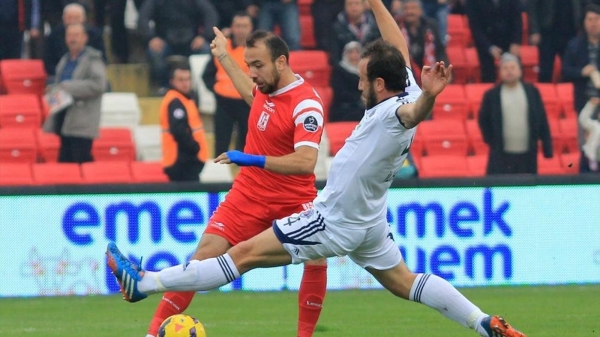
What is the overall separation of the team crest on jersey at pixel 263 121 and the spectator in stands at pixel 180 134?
18.0 ft

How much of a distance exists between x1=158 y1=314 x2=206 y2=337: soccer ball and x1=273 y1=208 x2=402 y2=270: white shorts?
29.7 inches

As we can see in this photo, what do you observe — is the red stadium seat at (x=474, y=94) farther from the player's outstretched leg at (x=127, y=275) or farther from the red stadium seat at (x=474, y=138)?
the player's outstretched leg at (x=127, y=275)

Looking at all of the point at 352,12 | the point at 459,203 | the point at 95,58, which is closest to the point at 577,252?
the point at 459,203

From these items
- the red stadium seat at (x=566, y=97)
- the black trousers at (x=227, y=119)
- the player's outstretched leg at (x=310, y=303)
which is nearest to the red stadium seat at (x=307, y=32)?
the black trousers at (x=227, y=119)

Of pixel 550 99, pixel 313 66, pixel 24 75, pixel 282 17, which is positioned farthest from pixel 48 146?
pixel 550 99

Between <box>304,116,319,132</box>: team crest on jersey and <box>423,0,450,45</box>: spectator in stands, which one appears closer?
<box>304,116,319,132</box>: team crest on jersey

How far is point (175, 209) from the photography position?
1227cm

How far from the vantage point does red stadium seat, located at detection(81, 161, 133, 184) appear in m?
14.0

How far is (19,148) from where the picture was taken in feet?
48.8

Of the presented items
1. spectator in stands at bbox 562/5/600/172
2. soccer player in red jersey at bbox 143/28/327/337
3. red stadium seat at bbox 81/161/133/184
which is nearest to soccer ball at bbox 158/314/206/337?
soccer player in red jersey at bbox 143/28/327/337

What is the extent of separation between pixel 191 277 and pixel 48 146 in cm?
777

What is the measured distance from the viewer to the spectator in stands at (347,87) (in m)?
14.4

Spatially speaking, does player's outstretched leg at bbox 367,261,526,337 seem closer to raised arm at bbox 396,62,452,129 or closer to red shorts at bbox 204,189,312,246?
red shorts at bbox 204,189,312,246

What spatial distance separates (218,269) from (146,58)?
904 cm
